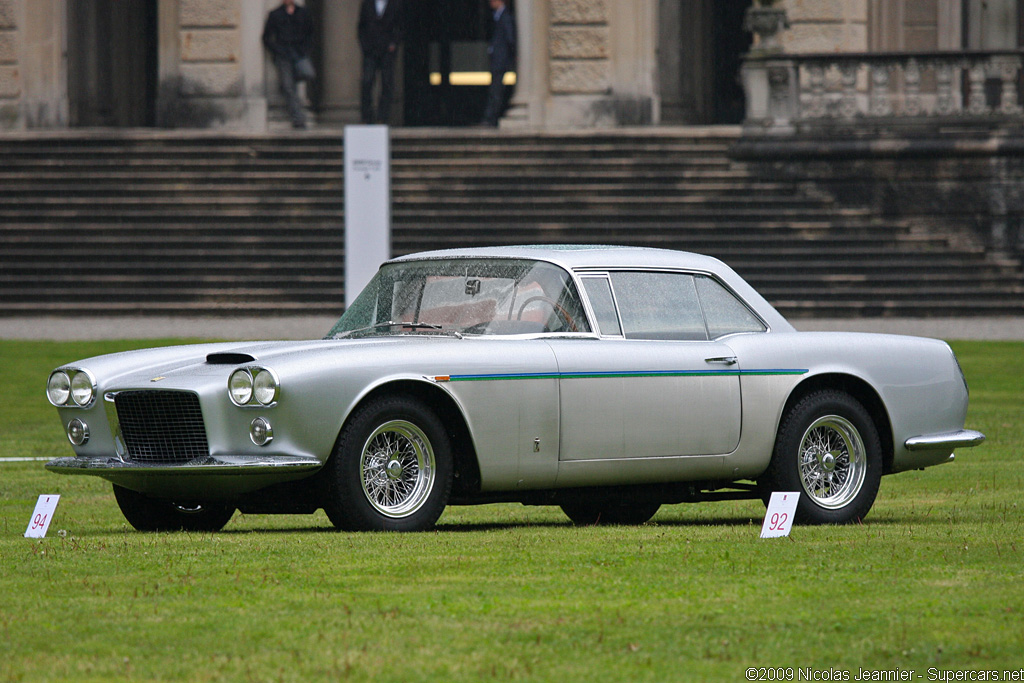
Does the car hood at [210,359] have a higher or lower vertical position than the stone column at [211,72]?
lower

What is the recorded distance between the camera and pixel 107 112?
3397 centimetres

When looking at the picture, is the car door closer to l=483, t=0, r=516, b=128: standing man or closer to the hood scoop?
the hood scoop

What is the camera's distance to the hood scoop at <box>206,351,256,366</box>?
7.81 metres

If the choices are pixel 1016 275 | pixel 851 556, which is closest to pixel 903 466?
pixel 851 556

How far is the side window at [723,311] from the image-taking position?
8.89 m

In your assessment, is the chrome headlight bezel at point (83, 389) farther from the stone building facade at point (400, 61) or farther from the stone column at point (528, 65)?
the stone column at point (528, 65)

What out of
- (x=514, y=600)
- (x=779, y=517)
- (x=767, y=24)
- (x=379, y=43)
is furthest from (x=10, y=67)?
(x=514, y=600)

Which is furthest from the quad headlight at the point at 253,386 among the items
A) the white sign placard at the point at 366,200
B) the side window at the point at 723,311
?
the white sign placard at the point at 366,200

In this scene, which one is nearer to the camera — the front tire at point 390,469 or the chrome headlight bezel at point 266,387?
the chrome headlight bezel at point 266,387

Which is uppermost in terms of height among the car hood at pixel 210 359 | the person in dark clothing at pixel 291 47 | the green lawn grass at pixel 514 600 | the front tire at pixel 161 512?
the person in dark clothing at pixel 291 47

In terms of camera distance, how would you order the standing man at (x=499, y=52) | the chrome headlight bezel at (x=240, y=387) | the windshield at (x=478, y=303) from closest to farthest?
the chrome headlight bezel at (x=240, y=387)
the windshield at (x=478, y=303)
the standing man at (x=499, y=52)

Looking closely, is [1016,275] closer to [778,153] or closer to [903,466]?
[778,153]

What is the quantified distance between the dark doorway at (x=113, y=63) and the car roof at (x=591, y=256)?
24687mm

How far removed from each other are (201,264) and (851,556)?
19077mm
